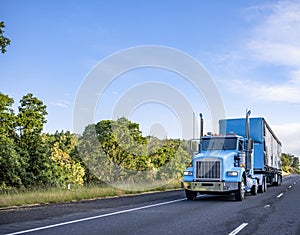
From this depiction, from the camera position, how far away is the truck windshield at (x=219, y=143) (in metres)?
17.6

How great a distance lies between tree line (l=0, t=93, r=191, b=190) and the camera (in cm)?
3409

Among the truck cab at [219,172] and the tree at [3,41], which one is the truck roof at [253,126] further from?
the tree at [3,41]

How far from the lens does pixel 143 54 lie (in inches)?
1361

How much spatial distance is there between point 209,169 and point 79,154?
155 feet

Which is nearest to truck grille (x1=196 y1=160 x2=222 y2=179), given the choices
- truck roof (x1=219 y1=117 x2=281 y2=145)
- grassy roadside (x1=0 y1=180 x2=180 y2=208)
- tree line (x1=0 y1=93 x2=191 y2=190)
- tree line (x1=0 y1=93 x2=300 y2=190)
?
grassy roadside (x1=0 y1=180 x2=180 y2=208)

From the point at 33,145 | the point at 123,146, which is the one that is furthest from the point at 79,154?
the point at 33,145

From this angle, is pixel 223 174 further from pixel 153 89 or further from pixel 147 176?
pixel 147 176

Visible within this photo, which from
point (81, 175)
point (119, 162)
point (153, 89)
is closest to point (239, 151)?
point (153, 89)

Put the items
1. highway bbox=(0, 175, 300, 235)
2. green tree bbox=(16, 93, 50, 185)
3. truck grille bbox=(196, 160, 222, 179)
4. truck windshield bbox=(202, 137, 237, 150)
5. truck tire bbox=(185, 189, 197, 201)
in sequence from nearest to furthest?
1. highway bbox=(0, 175, 300, 235)
2. truck grille bbox=(196, 160, 222, 179)
3. truck tire bbox=(185, 189, 197, 201)
4. truck windshield bbox=(202, 137, 237, 150)
5. green tree bbox=(16, 93, 50, 185)

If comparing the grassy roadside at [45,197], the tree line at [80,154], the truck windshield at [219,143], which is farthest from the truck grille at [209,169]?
the tree line at [80,154]

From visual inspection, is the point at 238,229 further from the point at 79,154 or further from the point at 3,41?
the point at 79,154

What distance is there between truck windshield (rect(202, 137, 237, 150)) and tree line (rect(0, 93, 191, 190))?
1818 cm

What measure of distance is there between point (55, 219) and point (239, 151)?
10128 millimetres

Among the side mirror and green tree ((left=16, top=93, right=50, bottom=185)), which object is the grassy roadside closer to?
the side mirror
